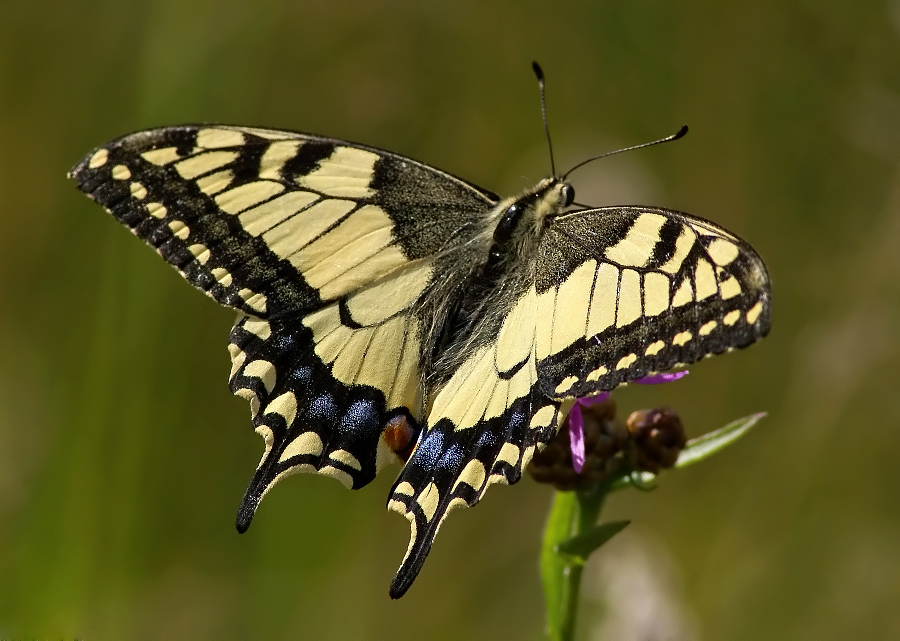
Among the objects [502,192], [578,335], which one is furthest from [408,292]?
[502,192]

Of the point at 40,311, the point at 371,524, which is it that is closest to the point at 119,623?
the point at 371,524

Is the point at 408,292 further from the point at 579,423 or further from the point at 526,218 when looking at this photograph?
the point at 579,423

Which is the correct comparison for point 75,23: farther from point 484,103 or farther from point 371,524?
point 371,524

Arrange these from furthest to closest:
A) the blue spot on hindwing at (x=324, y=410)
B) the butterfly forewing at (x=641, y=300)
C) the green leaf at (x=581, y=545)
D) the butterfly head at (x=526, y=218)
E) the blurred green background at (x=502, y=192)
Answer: the blurred green background at (x=502, y=192), the butterfly head at (x=526, y=218), the blue spot on hindwing at (x=324, y=410), the green leaf at (x=581, y=545), the butterfly forewing at (x=641, y=300)

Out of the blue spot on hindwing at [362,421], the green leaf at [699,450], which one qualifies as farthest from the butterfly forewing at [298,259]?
the green leaf at [699,450]

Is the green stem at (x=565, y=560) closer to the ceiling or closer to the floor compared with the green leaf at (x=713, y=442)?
closer to the floor

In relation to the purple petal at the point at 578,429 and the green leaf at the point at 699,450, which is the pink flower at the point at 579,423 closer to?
the purple petal at the point at 578,429

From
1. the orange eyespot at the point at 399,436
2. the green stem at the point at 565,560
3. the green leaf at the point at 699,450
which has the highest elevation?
the orange eyespot at the point at 399,436
